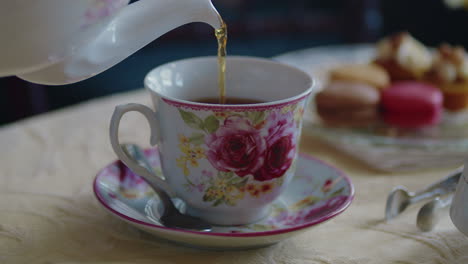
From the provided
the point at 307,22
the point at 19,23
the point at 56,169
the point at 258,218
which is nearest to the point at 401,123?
the point at 258,218

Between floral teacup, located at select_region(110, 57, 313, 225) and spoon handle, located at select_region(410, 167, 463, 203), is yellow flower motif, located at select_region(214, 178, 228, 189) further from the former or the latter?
spoon handle, located at select_region(410, 167, 463, 203)

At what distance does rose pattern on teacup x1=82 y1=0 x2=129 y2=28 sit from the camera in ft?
1.54

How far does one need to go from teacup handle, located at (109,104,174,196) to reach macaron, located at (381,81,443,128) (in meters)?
0.54

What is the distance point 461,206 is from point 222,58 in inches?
11.7

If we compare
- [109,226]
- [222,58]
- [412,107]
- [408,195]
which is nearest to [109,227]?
[109,226]

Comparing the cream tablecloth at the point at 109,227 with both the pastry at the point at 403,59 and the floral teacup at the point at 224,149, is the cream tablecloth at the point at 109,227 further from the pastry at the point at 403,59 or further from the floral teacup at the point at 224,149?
the pastry at the point at 403,59

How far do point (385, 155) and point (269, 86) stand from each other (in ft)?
0.83

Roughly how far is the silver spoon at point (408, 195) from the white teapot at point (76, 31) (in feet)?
0.95

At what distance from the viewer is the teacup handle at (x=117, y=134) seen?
576mm

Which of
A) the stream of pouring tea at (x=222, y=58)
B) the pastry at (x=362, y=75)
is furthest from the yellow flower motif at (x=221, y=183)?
the pastry at (x=362, y=75)

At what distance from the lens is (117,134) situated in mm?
580

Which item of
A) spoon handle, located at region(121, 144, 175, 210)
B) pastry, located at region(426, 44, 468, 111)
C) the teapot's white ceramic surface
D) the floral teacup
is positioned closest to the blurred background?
pastry, located at region(426, 44, 468, 111)

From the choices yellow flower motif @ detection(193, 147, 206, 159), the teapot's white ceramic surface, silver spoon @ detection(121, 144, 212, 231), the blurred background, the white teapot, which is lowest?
the blurred background

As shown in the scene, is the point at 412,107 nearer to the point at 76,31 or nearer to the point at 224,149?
the point at 224,149
